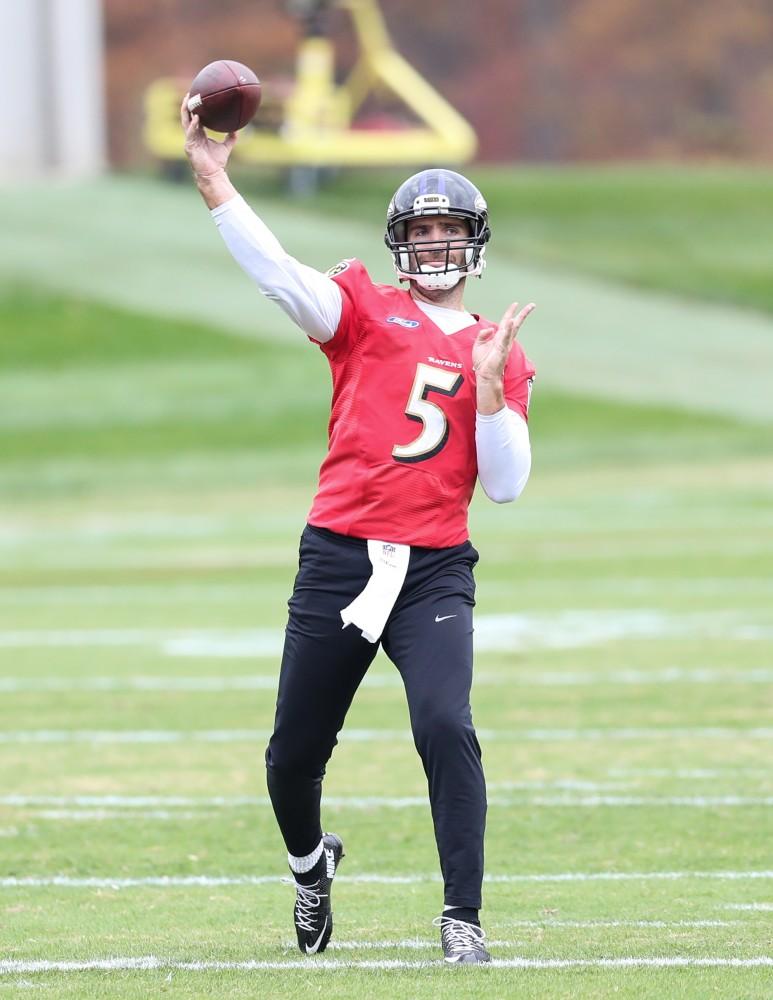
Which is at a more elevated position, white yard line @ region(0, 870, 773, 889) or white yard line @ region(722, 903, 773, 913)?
white yard line @ region(722, 903, 773, 913)

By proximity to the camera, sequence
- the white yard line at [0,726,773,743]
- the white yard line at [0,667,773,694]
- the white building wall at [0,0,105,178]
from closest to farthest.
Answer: the white yard line at [0,726,773,743], the white yard line at [0,667,773,694], the white building wall at [0,0,105,178]

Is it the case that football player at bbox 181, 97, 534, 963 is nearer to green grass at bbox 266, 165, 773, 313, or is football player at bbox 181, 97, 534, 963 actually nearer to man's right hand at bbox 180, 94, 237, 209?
man's right hand at bbox 180, 94, 237, 209

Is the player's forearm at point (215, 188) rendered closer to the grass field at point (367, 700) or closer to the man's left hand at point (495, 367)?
the man's left hand at point (495, 367)

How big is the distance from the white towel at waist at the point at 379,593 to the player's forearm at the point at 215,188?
102 cm

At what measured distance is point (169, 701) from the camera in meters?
10.5

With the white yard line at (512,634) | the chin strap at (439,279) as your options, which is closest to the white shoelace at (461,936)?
the chin strap at (439,279)

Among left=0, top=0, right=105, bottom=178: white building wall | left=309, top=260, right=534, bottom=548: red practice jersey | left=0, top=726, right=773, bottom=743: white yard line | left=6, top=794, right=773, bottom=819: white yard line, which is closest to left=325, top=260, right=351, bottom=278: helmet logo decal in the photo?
left=309, top=260, right=534, bottom=548: red practice jersey

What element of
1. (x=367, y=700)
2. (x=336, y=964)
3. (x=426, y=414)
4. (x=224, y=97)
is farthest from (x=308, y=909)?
(x=367, y=700)

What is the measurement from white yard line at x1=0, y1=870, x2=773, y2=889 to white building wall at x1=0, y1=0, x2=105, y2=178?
122ft

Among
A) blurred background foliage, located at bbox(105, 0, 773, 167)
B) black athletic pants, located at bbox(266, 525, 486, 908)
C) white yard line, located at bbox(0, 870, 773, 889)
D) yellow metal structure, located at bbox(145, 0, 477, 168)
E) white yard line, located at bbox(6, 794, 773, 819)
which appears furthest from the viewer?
blurred background foliage, located at bbox(105, 0, 773, 167)

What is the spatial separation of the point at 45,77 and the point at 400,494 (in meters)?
38.9

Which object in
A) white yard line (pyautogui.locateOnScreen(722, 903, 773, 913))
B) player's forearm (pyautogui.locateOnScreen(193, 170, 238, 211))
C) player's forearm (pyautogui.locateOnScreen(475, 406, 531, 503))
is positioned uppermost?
player's forearm (pyautogui.locateOnScreen(193, 170, 238, 211))

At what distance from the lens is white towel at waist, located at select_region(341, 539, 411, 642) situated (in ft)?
17.3

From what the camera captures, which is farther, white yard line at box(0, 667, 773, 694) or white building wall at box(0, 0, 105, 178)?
white building wall at box(0, 0, 105, 178)
